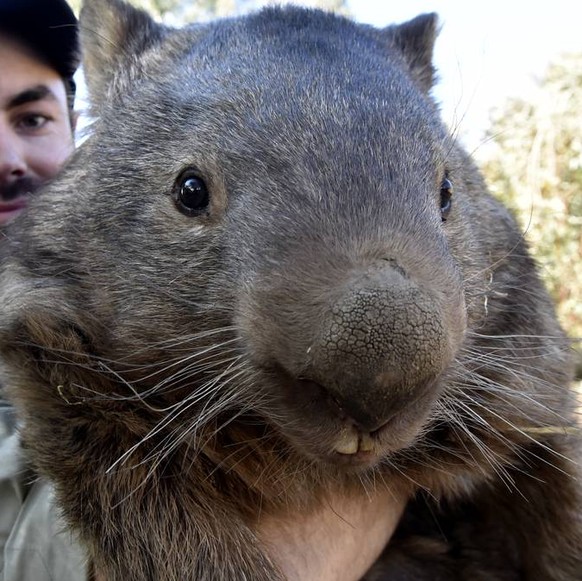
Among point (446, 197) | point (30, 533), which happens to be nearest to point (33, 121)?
point (30, 533)

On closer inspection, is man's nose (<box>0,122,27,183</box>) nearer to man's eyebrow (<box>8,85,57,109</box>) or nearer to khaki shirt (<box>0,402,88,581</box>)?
man's eyebrow (<box>8,85,57,109</box>)

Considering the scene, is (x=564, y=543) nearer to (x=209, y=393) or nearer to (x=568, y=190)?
(x=209, y=393)

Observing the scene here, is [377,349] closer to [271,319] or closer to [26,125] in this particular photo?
[271,319]

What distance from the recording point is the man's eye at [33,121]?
11.8ft

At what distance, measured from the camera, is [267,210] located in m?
1.72

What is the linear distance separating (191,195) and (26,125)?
6.81 feet

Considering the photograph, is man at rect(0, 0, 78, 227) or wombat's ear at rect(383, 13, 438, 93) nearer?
wombat's ear at rect(383, 13, 438, 93)

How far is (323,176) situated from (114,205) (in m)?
0.68

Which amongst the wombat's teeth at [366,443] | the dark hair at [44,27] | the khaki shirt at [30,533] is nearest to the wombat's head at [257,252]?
the wombat's teeth at [366,443]

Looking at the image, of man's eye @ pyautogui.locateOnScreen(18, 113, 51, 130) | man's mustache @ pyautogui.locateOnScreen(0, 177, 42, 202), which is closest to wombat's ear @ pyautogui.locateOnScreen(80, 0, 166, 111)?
man's mustache @ pyautogui.locateOnScreen(0, 177, 42, 202)

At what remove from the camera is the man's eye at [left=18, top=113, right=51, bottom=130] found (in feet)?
11.8

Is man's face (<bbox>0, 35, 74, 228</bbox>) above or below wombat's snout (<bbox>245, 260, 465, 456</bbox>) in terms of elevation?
above

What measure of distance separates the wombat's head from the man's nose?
104cm

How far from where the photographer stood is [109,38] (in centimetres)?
261
